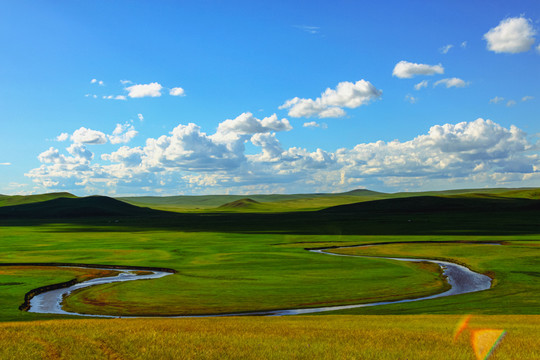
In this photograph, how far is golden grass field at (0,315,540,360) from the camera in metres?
16.2

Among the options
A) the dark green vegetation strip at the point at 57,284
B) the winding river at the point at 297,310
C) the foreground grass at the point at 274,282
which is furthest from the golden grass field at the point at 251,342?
the dark green vegetation strip at the point at 57,284

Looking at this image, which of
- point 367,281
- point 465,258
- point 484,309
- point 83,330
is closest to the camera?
point 83,330

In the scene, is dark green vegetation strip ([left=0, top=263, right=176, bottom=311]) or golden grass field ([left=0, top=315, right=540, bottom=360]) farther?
dark green vegetation strip ([left=0, top=263, right=176, bottom=311])

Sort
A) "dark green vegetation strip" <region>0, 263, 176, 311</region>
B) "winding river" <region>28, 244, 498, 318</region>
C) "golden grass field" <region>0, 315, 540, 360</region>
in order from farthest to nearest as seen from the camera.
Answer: "dark green vegetation strip" <region>0, 263, 176, 311</region>
"winding river" <region>28, 244, 498, 318</region>
"golden grass field" <region>0, 315, 540, 360</region>

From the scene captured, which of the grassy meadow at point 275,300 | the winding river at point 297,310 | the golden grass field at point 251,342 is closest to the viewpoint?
the golden grass field at point 251,342

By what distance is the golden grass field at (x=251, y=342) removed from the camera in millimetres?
16219

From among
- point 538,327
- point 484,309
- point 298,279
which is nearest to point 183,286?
point 298,279

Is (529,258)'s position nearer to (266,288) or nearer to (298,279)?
(298,279)

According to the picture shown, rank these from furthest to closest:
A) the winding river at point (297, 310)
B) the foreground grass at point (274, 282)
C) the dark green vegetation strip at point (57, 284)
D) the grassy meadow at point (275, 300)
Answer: the dark green vegetation strip at point (57, 284), the foreground grass at point (274, 282), the winding river at point (297, 310), the grassy meadow at point (275, 300)

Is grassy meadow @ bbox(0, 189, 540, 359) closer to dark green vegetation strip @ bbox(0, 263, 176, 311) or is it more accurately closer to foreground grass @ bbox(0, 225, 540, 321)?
foreground grass @ bbox(0, 225, 540, 321)

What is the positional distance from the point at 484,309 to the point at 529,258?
4097cm

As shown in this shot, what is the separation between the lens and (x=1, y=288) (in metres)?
49.1

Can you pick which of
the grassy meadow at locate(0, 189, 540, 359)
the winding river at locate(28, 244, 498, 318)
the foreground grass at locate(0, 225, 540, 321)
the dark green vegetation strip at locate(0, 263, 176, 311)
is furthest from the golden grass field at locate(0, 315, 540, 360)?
the dark green vegetation strip at locate(0, 263, 176, 311)

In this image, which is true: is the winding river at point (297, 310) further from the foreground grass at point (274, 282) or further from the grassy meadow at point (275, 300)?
the grassy meadow at point (275, 300)
